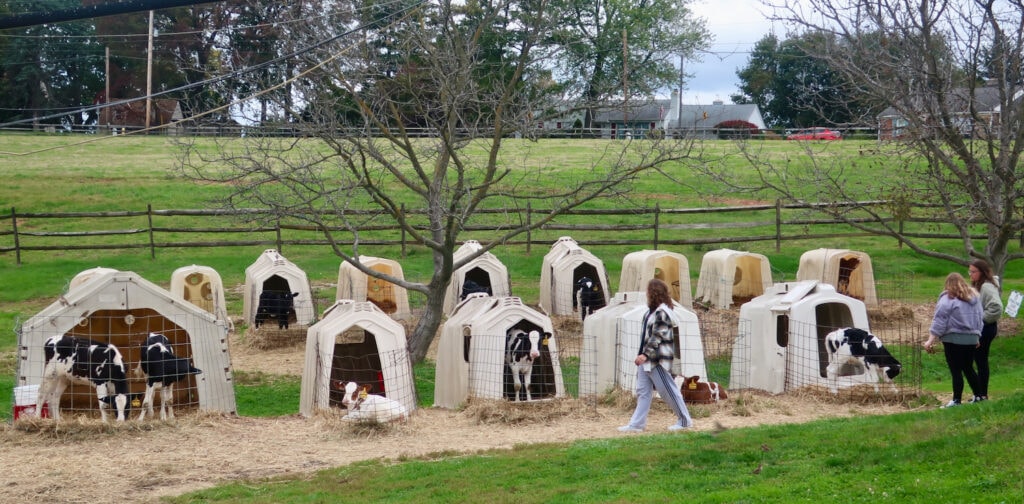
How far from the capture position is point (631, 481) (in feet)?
22.9

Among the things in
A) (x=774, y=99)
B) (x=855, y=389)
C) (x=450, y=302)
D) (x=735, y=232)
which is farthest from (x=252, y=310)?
(x=774, y=99)

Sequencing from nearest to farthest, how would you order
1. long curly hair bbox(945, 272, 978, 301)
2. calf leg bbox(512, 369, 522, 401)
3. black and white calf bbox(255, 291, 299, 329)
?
long curly hair bbox(945, 272, 978, 301), calf leg bbox(512, 369, 522, 401), black and white calf bbox(255, 291, 299, 329)

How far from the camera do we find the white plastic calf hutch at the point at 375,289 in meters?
16.9

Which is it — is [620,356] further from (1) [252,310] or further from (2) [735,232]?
(2) [735,232]

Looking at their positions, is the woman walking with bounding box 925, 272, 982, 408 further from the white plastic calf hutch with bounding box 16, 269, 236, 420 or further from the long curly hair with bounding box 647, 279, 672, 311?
the white plastic calf hutch with bounding box 16, 269, 236, 420

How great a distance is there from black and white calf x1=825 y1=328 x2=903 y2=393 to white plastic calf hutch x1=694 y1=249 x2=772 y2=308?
676 centimetres

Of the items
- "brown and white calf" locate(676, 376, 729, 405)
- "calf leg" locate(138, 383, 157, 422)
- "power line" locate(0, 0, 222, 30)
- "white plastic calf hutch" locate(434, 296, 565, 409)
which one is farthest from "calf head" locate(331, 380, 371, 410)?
"power line" locate(0, 0, 222, 30)

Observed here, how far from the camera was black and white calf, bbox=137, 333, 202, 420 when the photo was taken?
10156mm

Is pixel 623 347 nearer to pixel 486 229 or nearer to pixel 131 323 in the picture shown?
pixel 131 323

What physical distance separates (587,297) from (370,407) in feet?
24.8

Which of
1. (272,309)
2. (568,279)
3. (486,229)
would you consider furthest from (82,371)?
(486,229)

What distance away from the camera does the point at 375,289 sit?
1733cm

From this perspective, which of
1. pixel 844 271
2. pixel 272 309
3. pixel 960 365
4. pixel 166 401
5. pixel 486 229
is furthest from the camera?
pixel 486 229

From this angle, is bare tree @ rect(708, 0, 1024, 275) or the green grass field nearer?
the green grass field
